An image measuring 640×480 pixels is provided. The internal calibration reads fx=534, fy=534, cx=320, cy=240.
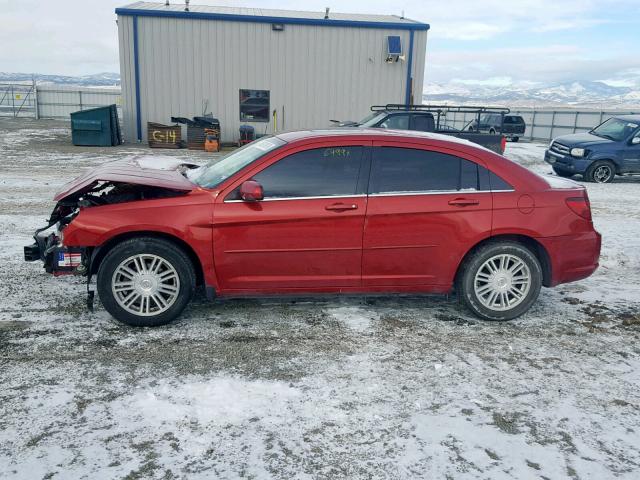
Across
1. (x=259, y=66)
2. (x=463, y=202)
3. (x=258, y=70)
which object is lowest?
(x=463, y=202)

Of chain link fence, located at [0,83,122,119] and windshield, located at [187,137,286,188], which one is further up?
chain link fence, located at [0,83,122,119]

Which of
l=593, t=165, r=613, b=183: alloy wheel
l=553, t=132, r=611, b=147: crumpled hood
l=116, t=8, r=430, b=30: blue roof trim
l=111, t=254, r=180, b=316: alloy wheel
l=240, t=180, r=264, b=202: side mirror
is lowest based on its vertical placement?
l=111, t=254, r=180, b=316: alloy wheel

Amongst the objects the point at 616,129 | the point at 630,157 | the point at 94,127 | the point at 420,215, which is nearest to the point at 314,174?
the point at 420,215

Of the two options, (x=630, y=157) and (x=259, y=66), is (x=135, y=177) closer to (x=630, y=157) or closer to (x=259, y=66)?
(x=630, y=157)

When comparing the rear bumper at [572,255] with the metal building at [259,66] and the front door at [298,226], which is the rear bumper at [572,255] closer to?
the front door at [298,226]

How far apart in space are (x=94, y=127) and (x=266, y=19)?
7696 millimetres

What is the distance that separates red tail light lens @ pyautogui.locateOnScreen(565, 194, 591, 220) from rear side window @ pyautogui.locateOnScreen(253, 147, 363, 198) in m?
1.97

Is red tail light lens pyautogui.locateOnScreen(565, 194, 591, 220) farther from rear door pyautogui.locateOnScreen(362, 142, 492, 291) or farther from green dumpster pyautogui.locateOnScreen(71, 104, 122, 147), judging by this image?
green dumpster pyautogui.locateOnScreen(71, 104, 122, 147)

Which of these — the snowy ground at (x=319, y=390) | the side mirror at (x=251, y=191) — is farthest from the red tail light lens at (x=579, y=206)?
the side mirror at (x=251, y=191)

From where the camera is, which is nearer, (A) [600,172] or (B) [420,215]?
(B) [420,215]

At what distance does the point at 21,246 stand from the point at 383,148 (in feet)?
15.7

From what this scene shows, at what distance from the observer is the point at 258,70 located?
21.3m

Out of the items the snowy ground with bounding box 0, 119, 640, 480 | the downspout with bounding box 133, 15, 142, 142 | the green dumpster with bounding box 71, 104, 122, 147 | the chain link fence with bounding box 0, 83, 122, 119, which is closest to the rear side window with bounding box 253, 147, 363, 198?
the snowy ground with bounding box 0, 119, 640, 480

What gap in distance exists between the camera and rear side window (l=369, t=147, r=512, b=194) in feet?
15.2
